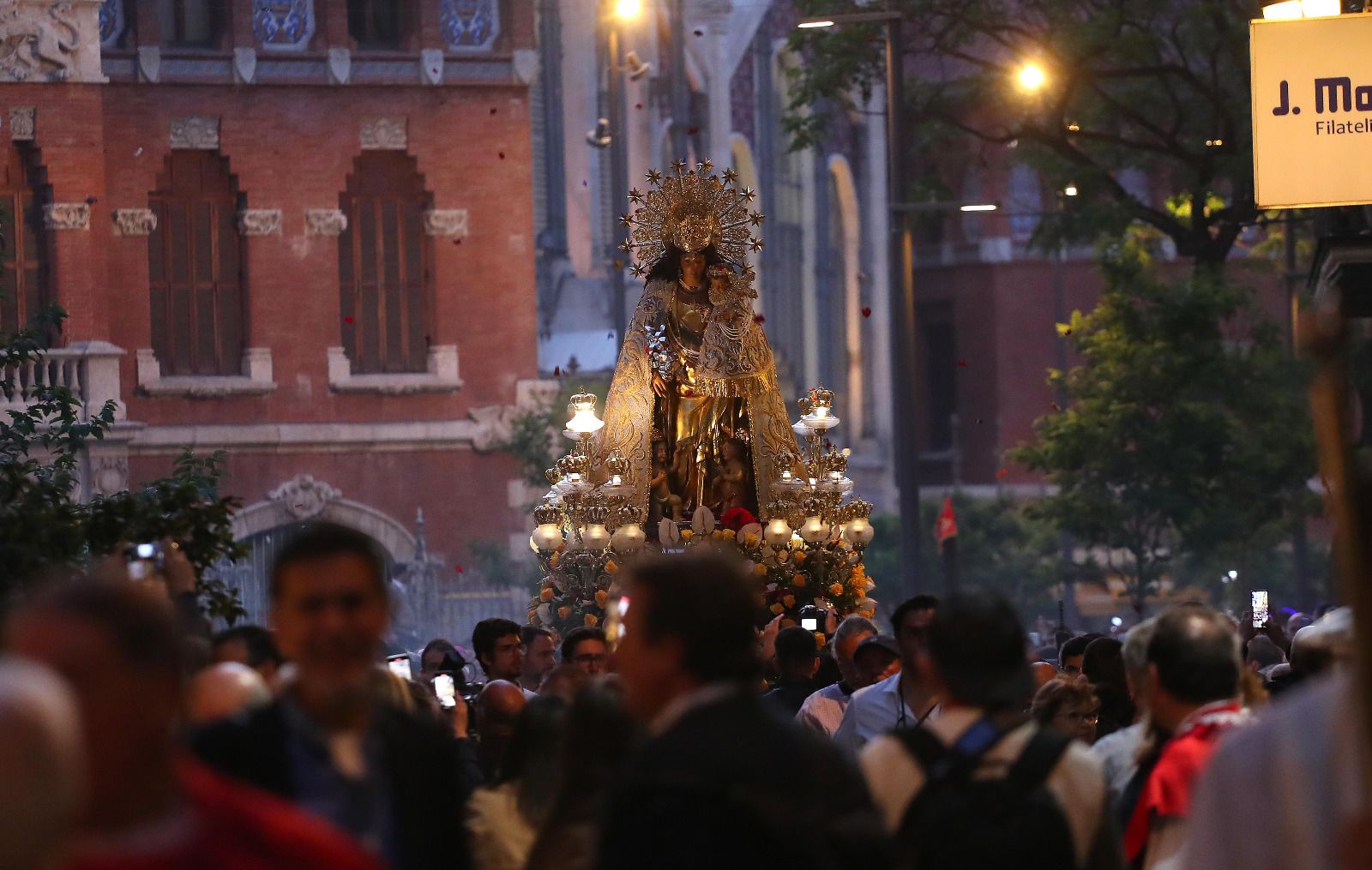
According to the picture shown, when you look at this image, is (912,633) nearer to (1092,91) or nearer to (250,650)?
(250,650)

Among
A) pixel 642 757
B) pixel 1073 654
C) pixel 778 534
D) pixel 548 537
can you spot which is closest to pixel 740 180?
pixel 548 537

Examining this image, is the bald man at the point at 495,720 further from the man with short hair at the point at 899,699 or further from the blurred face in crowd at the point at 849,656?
A: the blurred face in crowd at the point at 849,656

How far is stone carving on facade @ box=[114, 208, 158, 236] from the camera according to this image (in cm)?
3697

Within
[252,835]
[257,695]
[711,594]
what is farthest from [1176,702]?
[252,835]

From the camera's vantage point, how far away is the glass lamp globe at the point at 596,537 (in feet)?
59.0

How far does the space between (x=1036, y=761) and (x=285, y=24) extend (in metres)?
33.6

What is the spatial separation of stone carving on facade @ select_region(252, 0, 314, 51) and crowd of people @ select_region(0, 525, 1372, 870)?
31.3 m

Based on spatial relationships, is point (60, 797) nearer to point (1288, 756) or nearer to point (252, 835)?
point (252, 835)

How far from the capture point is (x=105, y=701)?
3.87 m

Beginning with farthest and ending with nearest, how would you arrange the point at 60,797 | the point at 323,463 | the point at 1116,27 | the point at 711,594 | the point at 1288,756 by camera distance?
the point at 323,463 < the point at 1116,27 < the point at 711,594 < the point at 1288,756 < the point at 60,797

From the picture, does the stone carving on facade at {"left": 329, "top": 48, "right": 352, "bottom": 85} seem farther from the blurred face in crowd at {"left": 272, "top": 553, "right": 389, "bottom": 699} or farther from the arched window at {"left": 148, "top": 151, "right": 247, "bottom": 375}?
the blurred face in crowd at {"left": 272, "top": 553, "right": 389, "bottom": 699}

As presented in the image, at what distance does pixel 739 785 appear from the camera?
15.6 ft

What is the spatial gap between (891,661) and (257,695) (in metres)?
6.03

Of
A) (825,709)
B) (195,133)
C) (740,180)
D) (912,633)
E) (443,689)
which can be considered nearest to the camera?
(912,633)
